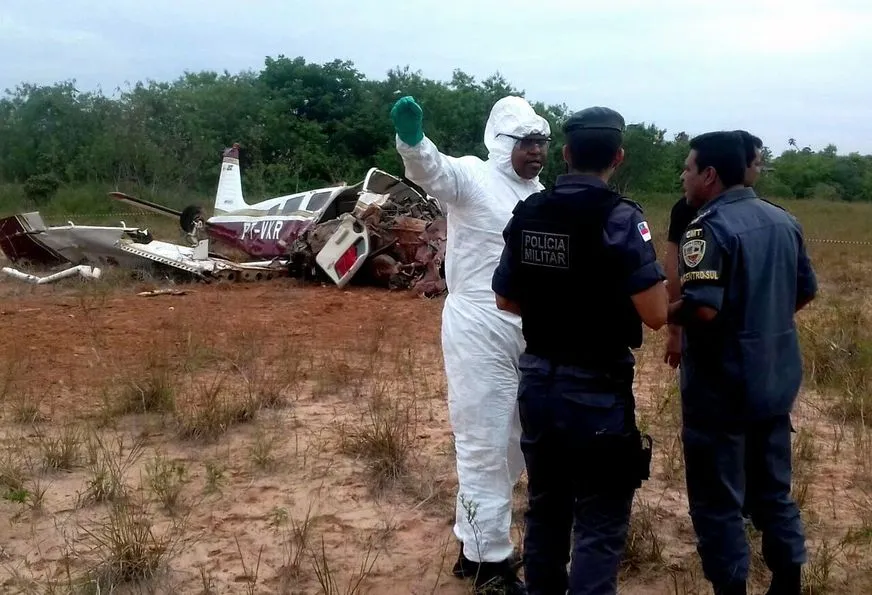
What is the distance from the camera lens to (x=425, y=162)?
9.49 feet

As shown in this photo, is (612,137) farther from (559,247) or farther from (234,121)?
(234,121)

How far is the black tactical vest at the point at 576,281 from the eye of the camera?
2344mm

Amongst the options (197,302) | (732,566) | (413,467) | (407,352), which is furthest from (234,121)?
(732,566)

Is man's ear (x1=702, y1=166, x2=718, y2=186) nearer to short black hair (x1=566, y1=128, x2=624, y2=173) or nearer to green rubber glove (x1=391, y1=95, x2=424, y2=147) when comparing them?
short black hair (x1=566, y1=128, x2=624, y2=173)

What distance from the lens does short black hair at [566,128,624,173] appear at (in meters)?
2.42

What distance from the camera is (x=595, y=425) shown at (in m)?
2.39

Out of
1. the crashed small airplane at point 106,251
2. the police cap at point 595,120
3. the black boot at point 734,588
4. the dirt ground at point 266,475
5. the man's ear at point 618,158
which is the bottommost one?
the dirt ground at point 266,475

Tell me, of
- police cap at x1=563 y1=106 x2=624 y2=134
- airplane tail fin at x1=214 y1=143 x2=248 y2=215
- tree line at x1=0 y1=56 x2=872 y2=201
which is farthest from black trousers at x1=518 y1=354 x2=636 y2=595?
tree line at x1=0 y1=56 x2=872 y2=201

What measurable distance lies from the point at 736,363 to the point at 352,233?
881cm

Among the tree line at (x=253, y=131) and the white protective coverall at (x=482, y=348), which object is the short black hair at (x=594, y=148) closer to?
the white protective coverall at (x=482, y=348)

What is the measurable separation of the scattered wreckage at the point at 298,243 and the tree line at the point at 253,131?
12.6 m

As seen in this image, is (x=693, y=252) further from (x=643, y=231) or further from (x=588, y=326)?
(x=588, y=326)

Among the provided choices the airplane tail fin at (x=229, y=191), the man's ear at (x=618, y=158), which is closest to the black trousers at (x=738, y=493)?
the man's ear at (x=618, y=158)

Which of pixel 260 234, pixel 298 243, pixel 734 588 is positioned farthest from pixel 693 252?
pixel 260 234
